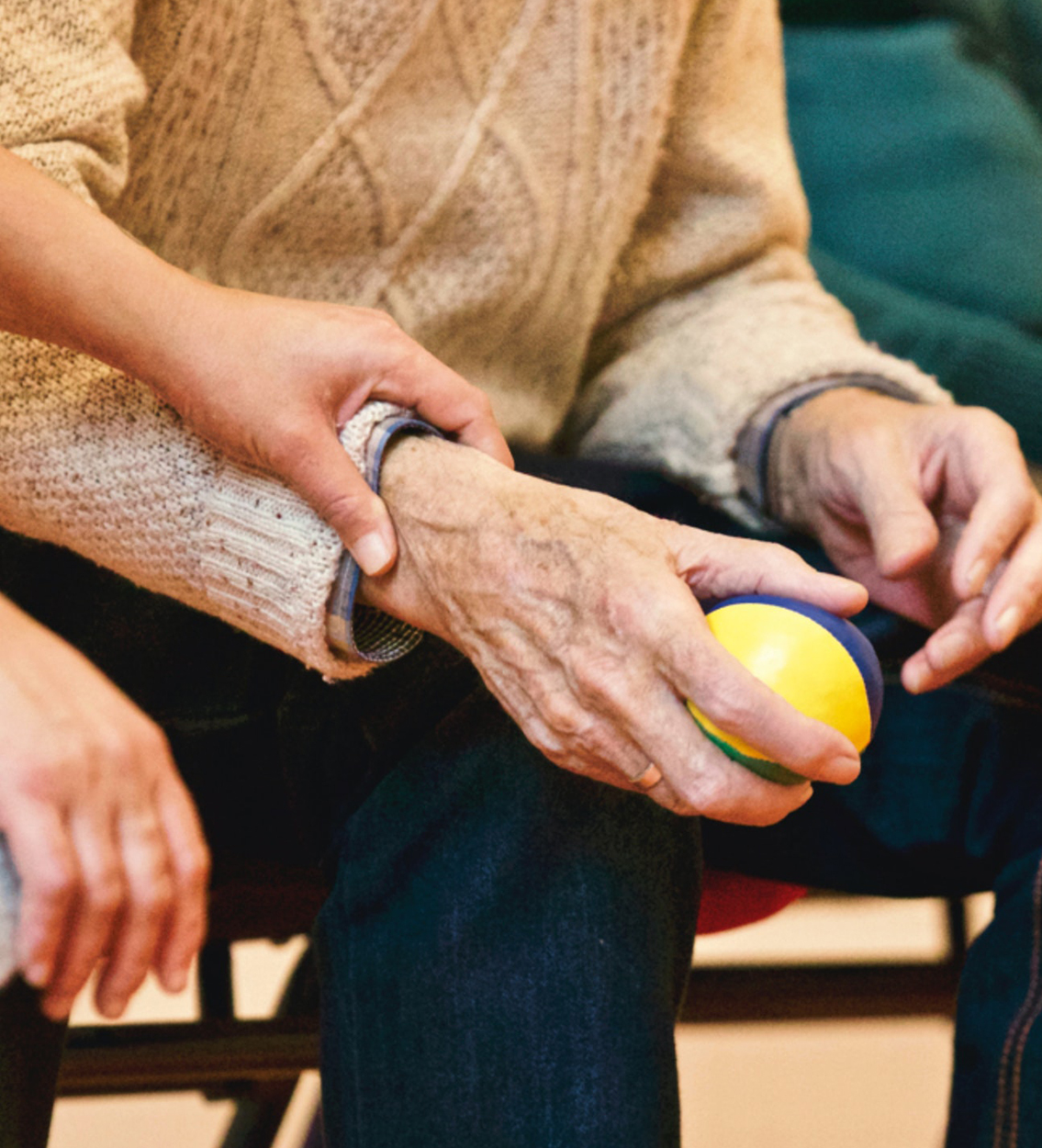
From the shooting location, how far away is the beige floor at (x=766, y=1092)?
4.09ft

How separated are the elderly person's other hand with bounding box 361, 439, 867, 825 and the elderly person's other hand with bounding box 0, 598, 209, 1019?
17 centimetres

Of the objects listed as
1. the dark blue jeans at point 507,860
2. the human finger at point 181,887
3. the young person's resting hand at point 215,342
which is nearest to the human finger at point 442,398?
the young person's resting hand at point 215,342

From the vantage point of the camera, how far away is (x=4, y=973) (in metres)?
0.40

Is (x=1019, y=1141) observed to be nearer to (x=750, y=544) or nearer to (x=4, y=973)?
(x=750, y=544)

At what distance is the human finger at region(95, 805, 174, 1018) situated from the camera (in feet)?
1.37

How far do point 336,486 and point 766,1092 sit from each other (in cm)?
111

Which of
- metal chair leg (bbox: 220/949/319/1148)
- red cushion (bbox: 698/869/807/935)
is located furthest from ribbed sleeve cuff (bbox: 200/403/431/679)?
metal chair leg (bbox: 220/949/319/1148)

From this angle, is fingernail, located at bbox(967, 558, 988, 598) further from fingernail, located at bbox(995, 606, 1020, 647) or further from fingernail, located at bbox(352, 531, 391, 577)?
fingernail, located at bbox(352, 531, 391, 577)

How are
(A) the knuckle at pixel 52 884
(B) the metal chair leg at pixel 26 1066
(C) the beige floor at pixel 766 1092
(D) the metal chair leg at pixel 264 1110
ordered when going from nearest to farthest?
(A) the knuckle at pixel 52 884, (B) the metal chair leg at pixel 26 1066, (D) the metal chair leg at pixel 264 1110, (C) the beige floor at pixel 766 1092

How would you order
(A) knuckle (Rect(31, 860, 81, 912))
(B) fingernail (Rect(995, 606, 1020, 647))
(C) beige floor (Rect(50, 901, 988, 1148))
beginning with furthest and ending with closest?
(C) beige floor (Rect(50, 901, 988, 1148))
(B) fingernail (Rect(995, 606, 1020, 647))
(A) knuckle (Rect(31, 860, 81, 912))

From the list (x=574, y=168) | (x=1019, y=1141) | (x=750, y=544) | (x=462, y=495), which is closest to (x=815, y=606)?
(x=750, y=544)

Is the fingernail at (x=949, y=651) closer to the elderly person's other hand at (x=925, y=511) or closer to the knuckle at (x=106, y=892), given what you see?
the elderly person's other hand at (x=925, y=511)

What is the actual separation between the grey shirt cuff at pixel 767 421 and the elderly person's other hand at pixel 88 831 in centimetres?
53

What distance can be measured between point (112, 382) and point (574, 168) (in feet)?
1.28
